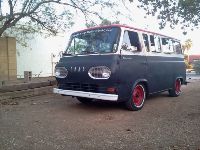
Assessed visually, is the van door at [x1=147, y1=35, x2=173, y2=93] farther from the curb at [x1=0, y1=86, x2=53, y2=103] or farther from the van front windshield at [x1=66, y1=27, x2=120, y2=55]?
the curb at [x1=0, y1=86, x2=53, y2=103]

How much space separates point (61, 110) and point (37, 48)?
33.7ft

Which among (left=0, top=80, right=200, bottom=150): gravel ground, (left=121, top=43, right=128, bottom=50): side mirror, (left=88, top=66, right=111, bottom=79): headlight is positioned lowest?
(left=0, top=80, right=200, bottom=150): gravel ground

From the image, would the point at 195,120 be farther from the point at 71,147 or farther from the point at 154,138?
the point at 71,147

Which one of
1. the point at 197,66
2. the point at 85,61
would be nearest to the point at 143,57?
the point at 85,61

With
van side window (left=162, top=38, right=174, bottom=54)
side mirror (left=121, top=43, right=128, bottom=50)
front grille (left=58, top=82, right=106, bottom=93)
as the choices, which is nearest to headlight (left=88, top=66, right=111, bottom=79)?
front grille (left=58, top=82, right=106, bottom=93)

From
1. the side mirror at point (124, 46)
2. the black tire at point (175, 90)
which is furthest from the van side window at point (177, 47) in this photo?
the side mirror at point (124, 46)

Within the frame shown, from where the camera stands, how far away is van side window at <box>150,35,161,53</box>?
30.0 feet

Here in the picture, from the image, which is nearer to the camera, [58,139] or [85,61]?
[58,139]

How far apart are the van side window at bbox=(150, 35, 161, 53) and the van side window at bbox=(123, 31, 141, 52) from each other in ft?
2.98

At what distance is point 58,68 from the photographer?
830 cm

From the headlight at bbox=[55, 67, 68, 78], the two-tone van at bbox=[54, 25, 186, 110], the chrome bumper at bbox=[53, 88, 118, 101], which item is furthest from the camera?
the headlight at bbox=[55, 67, 68, 78]

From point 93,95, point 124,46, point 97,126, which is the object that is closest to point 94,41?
point 124,46

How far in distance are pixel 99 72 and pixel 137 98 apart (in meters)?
1.63

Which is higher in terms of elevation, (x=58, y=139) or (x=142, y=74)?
(x=142, y=74)
